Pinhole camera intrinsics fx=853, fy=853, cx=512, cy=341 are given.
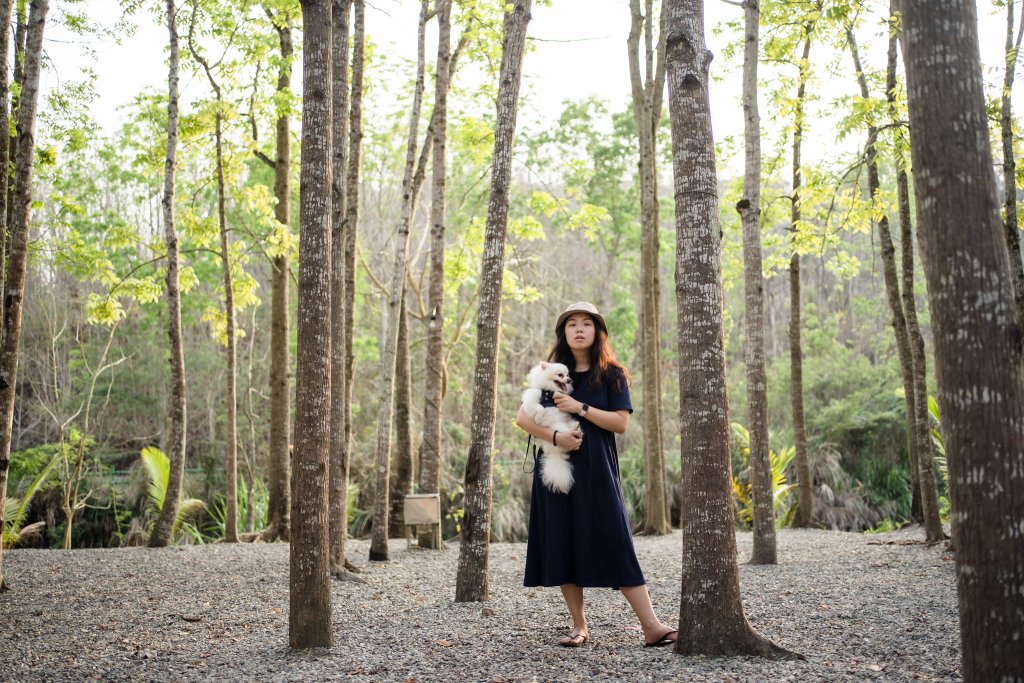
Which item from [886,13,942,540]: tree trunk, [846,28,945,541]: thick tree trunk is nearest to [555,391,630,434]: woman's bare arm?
[886,13,942,540]: tree trunk

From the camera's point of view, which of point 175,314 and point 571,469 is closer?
point 571,469

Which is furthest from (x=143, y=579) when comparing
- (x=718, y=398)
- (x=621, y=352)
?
(x=621, y=352)

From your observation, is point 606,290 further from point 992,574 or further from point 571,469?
point 992,574

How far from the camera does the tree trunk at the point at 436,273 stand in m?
9.83

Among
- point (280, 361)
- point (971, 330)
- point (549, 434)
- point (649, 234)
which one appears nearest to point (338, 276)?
point (549, 434)

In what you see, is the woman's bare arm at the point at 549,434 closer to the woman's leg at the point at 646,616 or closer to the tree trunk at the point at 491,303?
the woman's leg at the point at 646,616

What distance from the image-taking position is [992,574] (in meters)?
2.94

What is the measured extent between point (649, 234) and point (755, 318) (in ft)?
16.2

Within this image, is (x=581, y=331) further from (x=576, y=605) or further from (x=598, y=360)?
(x=576, y=605)

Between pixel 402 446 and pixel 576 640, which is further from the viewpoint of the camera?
pixel 402 446

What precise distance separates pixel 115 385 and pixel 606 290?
1559cm

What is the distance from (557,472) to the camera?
492cm

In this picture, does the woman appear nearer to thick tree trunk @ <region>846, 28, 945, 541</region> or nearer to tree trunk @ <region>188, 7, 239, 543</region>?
thick tree trunk @ <region>846, 28, 945, 541</region>

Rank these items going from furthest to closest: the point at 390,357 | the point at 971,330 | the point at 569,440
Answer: the point at 390,357 < the point at 569,440 < the point at 971,330
